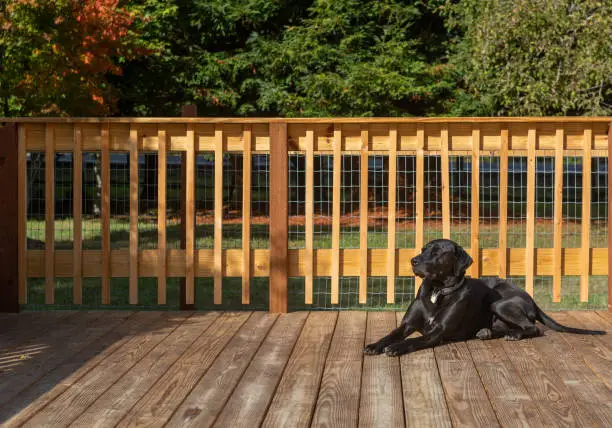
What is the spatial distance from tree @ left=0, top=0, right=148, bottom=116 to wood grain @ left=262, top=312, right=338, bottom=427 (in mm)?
7270

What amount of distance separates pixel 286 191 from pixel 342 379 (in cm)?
231

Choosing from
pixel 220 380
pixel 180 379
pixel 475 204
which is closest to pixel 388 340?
pixel 220 380

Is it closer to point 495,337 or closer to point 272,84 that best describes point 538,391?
point 495,337

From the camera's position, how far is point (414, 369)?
428 cm

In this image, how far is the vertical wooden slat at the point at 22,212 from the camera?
6199 mm

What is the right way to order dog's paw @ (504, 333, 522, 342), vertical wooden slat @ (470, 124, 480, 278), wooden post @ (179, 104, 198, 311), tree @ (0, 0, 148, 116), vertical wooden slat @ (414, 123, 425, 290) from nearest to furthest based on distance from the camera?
dog's paw @ (504, 333, 522, 342) < vertical wooden slat @ (414, 123, 425, 290) < vertical wooden slat @ (470, 124, 480, 278) < wooden post @ (179, 104, 198, 311) < tree @ (0, 0, 148, 116)

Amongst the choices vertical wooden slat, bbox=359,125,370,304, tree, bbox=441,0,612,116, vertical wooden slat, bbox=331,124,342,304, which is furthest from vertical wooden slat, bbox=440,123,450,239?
tree, bbox=441,0,612,116

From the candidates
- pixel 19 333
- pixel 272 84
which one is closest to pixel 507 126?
pixel 19 333

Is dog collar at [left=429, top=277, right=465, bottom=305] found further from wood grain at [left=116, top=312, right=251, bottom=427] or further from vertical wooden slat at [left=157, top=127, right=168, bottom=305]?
vertical wooden slat at [left=157, top=127, right=168, bottom=305]

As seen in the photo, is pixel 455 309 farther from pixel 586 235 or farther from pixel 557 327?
pixel 586 235

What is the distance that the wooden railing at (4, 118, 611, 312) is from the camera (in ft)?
19.9

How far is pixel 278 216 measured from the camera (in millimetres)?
6109

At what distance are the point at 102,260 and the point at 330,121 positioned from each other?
2021 mm

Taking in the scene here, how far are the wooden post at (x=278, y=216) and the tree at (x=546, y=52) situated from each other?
28.2 ft
